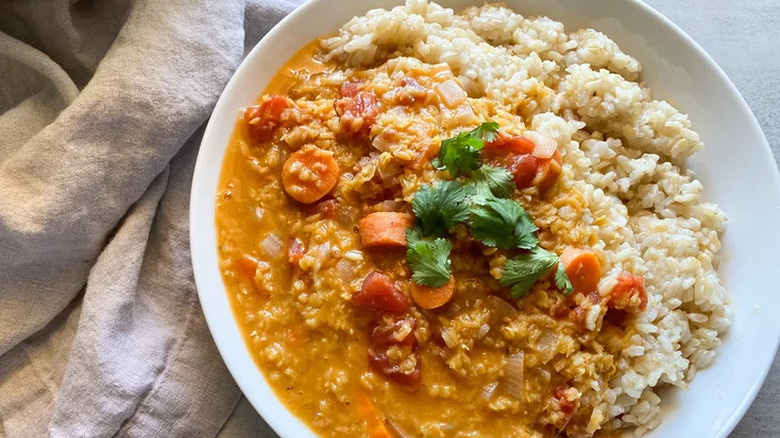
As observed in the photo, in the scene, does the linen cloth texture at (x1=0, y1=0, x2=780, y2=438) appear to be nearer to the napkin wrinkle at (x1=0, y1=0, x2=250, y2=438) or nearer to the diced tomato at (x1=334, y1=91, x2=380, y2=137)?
the napkin wrinkle at (x1=0, y1=0, x2=250, y2=438)

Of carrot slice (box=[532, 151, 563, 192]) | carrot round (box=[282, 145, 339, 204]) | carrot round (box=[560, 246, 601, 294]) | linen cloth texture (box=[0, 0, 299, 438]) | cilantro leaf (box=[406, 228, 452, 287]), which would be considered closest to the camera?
cilantro leaf (box=[406, 228, 452, 287])

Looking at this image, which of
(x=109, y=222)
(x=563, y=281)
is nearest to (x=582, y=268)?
(x=563, y=281)

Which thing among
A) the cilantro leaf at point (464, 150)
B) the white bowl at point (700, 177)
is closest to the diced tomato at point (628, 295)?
the white bowl at point (700, 177)

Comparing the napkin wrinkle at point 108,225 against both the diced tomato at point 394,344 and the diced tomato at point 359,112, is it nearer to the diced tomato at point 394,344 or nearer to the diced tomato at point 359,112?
the diced tomato at point 359,112

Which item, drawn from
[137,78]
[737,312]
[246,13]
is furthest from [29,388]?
[737,312]

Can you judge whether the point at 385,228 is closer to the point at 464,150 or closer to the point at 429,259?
the point at 429,259

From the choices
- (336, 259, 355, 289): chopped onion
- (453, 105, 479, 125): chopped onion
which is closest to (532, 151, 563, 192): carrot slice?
(453, 105, 479, 125): chopped onion
